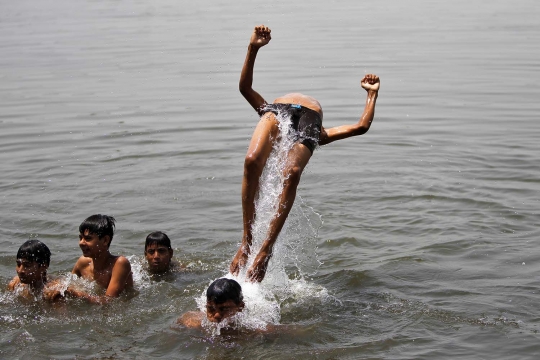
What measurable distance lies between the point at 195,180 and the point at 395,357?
16.1ft

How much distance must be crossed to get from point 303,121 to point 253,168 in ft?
1.92

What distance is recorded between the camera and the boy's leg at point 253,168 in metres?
6.16

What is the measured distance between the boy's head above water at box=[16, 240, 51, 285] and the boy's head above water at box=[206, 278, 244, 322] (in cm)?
158

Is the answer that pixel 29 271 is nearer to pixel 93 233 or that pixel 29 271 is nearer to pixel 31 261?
pixel 31 261

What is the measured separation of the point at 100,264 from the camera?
668cm

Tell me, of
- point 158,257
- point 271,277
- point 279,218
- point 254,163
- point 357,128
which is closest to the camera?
point 279,218

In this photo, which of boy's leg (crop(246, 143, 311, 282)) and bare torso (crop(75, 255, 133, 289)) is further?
bare torso (crop(75, 255, 133, 289))

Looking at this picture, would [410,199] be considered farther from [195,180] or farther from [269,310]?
[269,310]

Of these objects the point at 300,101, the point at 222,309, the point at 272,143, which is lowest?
the point at 222,309

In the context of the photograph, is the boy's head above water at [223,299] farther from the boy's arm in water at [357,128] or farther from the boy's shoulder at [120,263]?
the boy's arm in water at [357,128]

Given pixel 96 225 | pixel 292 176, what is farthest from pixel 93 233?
pixel 292 176

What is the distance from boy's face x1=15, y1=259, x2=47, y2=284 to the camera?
20.8ft

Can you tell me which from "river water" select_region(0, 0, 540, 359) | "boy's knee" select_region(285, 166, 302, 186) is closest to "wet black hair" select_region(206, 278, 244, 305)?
"river water" select_region(0, 0, 540, 359)

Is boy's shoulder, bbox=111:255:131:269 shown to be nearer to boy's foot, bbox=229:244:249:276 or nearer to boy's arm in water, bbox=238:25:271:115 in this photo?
boy's foot, bbox=229:244:249:276
